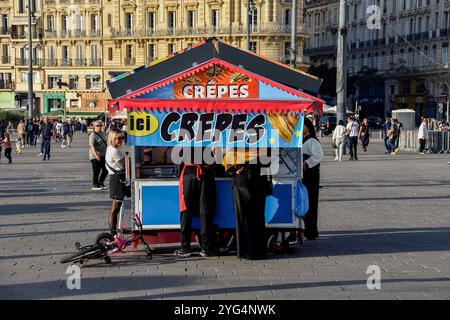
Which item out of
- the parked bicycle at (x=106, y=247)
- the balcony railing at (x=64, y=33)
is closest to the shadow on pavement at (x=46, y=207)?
the parked bicycle at (x=106, y=247)

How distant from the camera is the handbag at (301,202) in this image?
10.5m

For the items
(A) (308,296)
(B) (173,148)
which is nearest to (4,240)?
(B) (173,148)

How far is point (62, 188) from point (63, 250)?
8.56 m

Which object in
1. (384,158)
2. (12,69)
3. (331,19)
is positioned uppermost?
(331,19)

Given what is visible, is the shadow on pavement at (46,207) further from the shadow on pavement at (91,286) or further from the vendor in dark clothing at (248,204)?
the shadow on pavement at (91,286)

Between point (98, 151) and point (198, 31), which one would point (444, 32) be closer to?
point (198, 31)

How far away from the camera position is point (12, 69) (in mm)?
83688

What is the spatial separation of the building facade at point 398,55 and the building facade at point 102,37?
6860mm

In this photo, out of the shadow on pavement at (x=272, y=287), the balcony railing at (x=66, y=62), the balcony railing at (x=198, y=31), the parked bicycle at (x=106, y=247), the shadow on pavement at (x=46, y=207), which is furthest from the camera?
the balcony railing at (x=66, y=62)

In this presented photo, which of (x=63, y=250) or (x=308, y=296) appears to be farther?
(x=63, y=250)

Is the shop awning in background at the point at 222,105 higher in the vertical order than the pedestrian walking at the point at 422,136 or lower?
higher

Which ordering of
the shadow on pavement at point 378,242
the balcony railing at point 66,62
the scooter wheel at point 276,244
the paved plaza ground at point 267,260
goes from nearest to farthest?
the paved plaza ground at point 267,260, the scooter wheel at point 276,244, the shadow on pavement at point 378,242, the balcony railing at point 66,62
